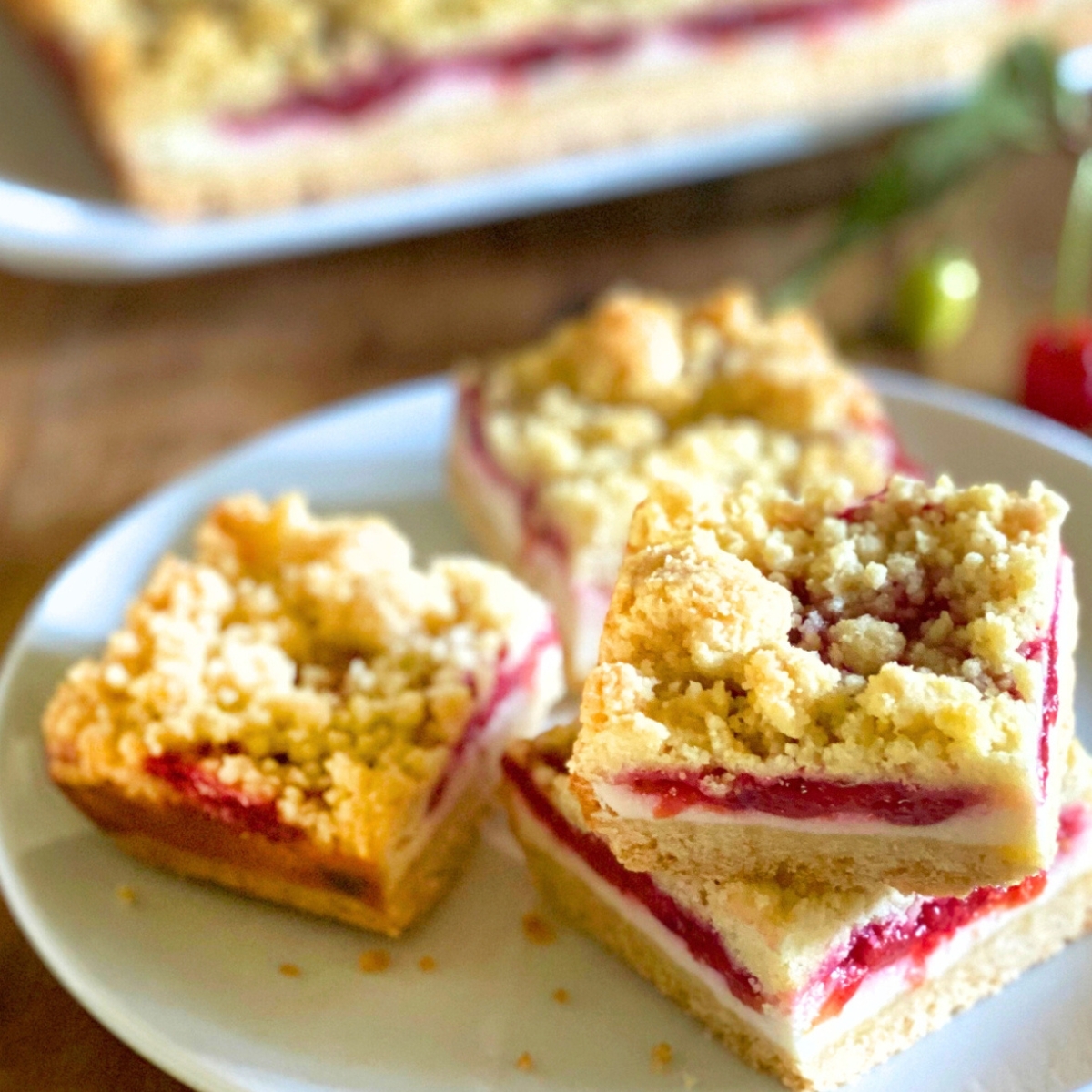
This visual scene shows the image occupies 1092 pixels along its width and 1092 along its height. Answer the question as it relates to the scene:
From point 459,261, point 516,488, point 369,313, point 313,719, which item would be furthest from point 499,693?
point 459,261

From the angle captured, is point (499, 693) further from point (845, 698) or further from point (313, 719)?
point (845, 698)

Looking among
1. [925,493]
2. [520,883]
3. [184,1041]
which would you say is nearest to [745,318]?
[925,493]

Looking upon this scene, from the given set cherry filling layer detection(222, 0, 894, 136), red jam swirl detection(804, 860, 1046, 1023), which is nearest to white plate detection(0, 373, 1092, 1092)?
red jam swirl detection(804, 860, 1046, 1023)

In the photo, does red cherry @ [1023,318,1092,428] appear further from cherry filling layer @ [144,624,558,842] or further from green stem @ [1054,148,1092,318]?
cherry filling layer @ [144,624,558,842]

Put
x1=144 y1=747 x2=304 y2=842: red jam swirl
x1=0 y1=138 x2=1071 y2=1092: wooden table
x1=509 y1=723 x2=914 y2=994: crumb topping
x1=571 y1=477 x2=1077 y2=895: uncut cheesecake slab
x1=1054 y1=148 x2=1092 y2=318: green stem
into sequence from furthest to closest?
x1=1054 y1=148 x2=1092 y2=318: green stem → x1=0 y1=138 x2=1071 y2=1092: wooden table → x1=144 y1=747 x2=304 y2=842: red jam swirl → x1=509 y1=723 x2=914 y2=994: crumb topping → x1=571 y1=477 x2=1077 y2=895: uncut cheesecake slab


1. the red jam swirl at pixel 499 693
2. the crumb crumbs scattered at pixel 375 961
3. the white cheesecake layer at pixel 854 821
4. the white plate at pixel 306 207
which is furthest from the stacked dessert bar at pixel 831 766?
the white plate at pixel 306 207

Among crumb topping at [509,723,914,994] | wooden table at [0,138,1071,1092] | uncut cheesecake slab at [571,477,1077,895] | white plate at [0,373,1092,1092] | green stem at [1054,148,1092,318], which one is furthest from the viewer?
green stem at [1054,148,1092,318]
